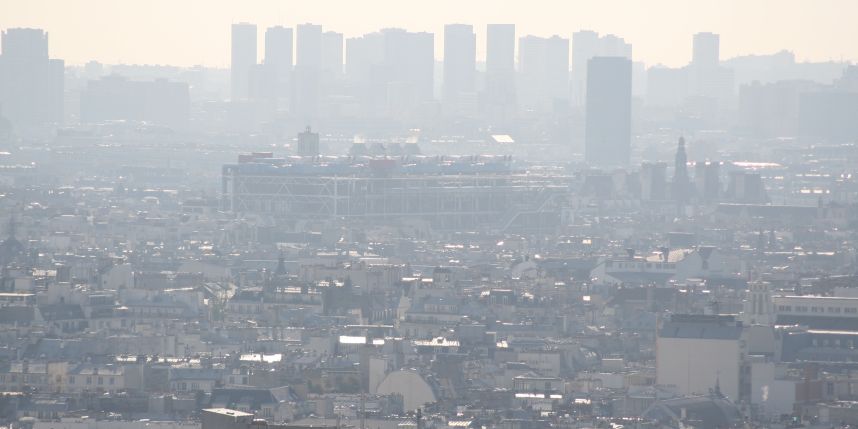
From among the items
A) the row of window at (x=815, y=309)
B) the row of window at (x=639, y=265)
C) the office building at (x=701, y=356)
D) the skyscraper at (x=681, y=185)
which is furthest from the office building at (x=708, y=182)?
the office building at (x=701, y=356)

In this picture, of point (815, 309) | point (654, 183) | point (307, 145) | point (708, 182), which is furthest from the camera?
point (654, 183)

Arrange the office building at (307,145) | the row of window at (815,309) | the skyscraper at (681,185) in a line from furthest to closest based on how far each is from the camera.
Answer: the office building at (307,145) → the skyscraper at (681,185) → the row of window at (815,309)

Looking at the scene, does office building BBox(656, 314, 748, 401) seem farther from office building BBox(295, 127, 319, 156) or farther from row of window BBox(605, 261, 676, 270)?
office building BBox(295, 127, 319, 156)

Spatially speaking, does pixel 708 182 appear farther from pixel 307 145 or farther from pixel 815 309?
pixel 815 309

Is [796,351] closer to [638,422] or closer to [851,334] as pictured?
[851,334]

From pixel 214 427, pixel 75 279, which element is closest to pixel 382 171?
pixel 75 279

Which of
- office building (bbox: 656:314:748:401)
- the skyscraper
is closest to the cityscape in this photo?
office building (bbox: 656:314:748:401)

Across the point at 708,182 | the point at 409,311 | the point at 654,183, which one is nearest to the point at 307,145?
the point at 654,183

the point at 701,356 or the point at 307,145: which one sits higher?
the point at 307,145

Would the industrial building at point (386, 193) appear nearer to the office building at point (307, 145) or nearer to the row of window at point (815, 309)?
the office building at point (307, 145)

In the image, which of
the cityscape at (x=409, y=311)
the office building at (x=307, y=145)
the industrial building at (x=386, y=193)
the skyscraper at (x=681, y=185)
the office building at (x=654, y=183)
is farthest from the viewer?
the office building at (x=654, y=183)

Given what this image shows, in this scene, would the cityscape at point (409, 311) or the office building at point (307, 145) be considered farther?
the office building at point (307, 145)
